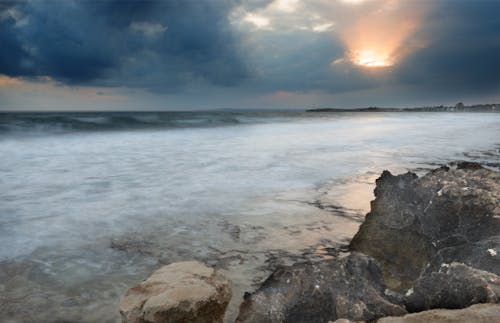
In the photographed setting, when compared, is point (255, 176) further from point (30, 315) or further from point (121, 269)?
point (30, 315)

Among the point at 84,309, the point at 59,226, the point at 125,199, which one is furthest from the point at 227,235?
the point at 125,199

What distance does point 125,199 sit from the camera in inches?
252

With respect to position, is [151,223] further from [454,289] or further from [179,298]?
[454,289]

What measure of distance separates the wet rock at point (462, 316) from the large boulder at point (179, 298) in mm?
988

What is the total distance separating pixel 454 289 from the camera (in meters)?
2.00

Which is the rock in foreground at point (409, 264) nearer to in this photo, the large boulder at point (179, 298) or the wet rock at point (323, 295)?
the wet rock at point (323, 295)

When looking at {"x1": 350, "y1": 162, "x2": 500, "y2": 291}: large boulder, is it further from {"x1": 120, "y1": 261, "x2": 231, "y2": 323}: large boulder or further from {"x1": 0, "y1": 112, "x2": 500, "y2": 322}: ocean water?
{"x1": 120, "y1": 261, "x2": 231, "y2": 323}: large boulder

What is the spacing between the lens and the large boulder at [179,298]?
216cm

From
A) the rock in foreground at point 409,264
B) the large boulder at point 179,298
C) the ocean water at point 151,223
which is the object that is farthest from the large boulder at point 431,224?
the large boulder at point 179,298

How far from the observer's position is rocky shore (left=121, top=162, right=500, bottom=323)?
2.01 meters

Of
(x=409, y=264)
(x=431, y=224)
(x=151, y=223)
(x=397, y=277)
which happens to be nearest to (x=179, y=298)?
(x=397, y=277)

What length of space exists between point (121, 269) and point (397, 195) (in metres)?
2.65

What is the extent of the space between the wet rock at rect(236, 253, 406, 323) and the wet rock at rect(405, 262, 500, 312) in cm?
12

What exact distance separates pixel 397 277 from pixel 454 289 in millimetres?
1141
